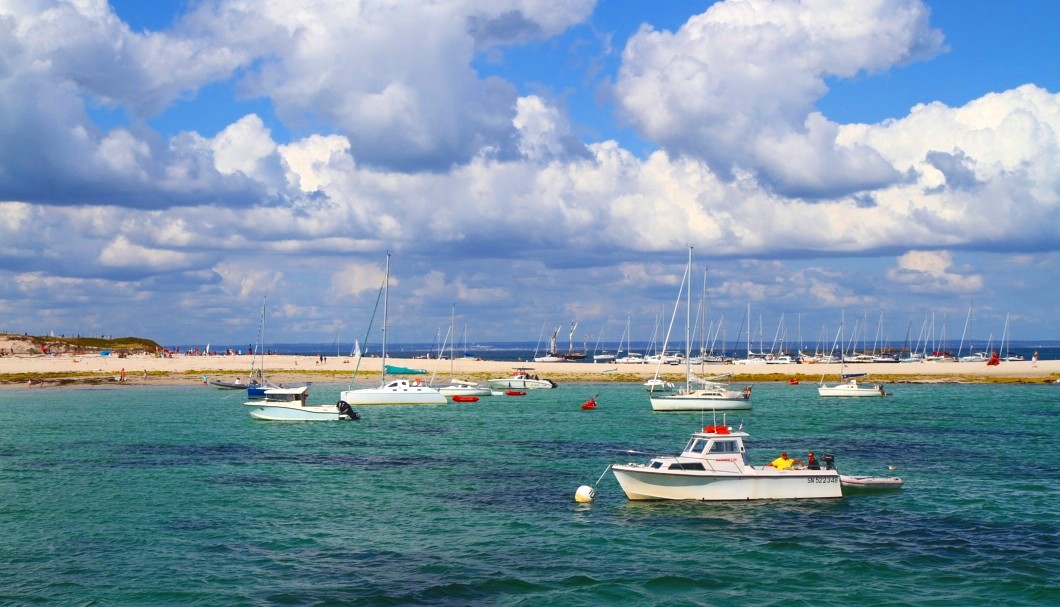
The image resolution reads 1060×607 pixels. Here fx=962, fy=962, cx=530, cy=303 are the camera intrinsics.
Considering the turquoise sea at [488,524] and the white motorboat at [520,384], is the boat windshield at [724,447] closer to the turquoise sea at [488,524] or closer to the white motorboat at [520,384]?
the turquoise sea at [488,524]

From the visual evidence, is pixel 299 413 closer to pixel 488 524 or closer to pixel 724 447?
pixel 488 524

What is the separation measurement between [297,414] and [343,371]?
67.8 metres

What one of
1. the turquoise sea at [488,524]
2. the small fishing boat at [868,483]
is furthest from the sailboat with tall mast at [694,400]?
the small fishing boat at [868,483]

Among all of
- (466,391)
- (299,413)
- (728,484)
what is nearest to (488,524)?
(728,484)

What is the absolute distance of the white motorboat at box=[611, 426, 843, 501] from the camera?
39281 mm

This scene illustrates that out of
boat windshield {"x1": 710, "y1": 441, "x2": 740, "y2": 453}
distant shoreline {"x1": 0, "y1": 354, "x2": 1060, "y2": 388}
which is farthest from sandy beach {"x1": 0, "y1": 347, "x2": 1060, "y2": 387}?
boat windshield {"x1": 710, "y1": 441, "x2": 740, "y2": 453}

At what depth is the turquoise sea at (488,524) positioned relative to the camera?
2766cm

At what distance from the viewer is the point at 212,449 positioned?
59562mm

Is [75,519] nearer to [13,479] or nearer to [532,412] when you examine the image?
[13,479]

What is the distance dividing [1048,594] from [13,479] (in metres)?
44.5

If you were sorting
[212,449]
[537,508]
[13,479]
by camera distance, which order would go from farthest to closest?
[212,449]
[13,479]
[537,508]

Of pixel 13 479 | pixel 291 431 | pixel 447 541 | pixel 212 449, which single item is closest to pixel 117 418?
pixel 291 431

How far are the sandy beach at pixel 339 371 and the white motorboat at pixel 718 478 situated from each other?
3233 inches

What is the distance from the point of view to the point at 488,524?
118ft
